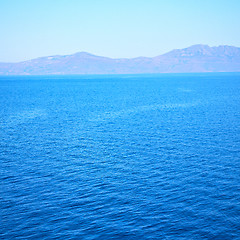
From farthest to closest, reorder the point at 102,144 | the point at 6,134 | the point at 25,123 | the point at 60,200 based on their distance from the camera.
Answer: the point at 25,123 < the point at 6,134 < the point at 102,144 < the point at 60,200

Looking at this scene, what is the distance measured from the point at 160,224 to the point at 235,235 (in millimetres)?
5983

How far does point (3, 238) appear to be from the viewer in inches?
973

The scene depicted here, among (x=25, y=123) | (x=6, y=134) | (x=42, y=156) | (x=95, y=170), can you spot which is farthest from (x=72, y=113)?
(x=95, y=170)

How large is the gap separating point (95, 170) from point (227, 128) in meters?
33.9

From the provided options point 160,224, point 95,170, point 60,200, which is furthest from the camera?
point 95,170

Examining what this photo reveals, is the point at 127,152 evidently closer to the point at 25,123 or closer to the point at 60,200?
the point at 60,200

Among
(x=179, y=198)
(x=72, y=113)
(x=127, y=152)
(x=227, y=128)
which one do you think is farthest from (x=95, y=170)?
(x=72, y=113)

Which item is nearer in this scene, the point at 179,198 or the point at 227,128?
the point at 179,198

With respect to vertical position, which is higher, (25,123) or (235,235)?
(25,123)

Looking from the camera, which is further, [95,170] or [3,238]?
[95,170]

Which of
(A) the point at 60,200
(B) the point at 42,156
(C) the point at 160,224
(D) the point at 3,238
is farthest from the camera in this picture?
(B) the point at 42,156

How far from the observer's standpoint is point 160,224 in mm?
26688

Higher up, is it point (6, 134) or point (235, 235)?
point (6, 134)

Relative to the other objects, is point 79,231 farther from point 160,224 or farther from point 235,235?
point 235,235
